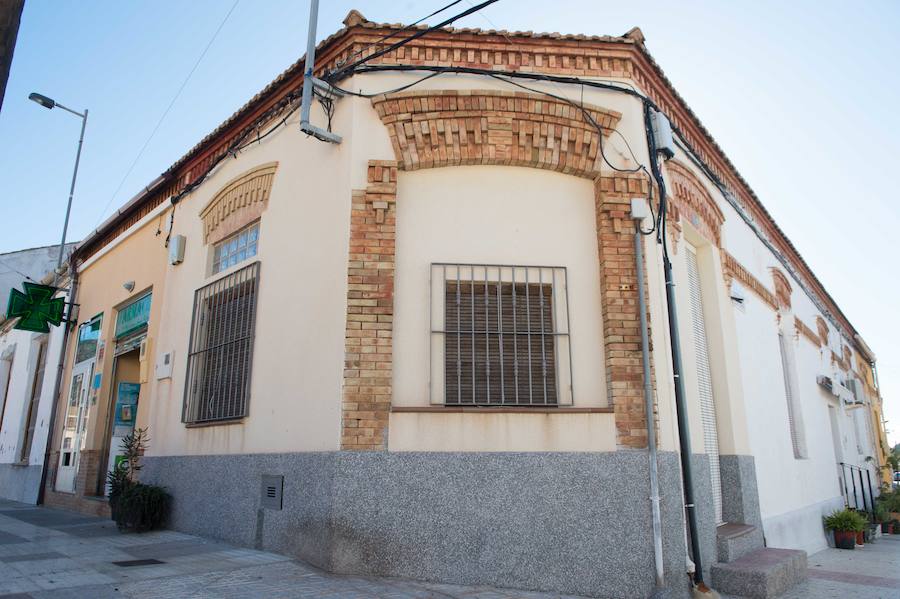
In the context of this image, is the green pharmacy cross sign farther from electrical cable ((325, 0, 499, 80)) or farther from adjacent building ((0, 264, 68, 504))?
electrical cable ((325, 0, 499, 80))

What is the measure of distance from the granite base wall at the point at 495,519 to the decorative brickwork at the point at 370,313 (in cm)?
33

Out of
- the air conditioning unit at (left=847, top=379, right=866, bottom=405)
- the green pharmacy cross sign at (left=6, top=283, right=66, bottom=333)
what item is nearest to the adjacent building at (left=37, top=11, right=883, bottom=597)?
the green pharmacy cross sign at (left=6, top=283, right=66, bottom=333)

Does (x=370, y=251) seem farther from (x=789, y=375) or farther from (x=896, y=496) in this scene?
(x=896, y=496)

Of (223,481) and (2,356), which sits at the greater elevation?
(2,356)

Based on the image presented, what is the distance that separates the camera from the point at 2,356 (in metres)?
17.7

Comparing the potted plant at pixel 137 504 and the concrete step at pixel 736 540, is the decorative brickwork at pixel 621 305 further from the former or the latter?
the potted plant at pixel 137 504

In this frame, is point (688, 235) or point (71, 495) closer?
point (688, 235)

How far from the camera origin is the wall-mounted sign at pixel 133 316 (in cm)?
1023

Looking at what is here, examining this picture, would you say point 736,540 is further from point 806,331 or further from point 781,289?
point 806,331

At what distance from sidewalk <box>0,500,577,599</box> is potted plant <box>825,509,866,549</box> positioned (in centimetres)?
846

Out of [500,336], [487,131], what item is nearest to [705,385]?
[500,336]

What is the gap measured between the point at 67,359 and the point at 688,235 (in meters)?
12.1

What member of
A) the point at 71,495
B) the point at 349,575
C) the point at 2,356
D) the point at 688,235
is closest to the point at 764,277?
the point at 688,235

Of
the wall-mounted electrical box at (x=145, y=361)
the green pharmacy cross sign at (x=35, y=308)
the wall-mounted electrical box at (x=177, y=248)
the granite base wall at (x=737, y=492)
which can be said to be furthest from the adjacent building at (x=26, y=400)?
the granite base wall at (x=737, y=492)
